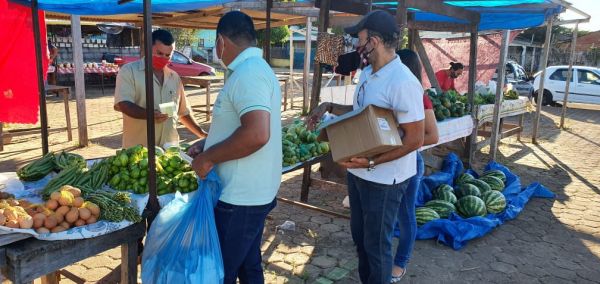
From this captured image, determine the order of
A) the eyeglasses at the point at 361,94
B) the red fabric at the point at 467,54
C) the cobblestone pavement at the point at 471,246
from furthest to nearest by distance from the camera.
Result: the red fabric at the point at 467,54 < the cobblestone pavement at the point at 471,246 < the eyeglasses at the point at 361,94

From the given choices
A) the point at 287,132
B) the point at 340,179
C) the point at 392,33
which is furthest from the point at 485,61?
the point at 392,33

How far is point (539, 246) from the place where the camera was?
188 inches

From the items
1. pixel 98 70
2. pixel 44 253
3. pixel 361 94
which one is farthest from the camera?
pixel 98 70

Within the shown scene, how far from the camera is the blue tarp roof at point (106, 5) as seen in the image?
4.98 metres

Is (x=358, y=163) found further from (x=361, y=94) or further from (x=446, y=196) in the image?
(x=446, y=196)

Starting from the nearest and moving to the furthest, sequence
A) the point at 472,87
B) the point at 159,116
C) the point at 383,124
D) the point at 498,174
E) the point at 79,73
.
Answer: the point at 383,124 < the point at 159,116 < the point at 498,174 < the point at 472,87 < the point at 79,73

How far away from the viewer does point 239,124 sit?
223cm

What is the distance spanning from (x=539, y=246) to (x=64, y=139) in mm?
8564

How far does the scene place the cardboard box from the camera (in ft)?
8.21

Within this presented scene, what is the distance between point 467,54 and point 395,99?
8.71m

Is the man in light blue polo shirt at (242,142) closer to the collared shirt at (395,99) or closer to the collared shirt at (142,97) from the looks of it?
the collared shirt at (395,99)

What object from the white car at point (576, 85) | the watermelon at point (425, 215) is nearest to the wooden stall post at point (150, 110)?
the watermelon at point (425, 215)

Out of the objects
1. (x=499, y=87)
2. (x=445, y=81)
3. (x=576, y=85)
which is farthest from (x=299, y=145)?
(x=576, y=85)

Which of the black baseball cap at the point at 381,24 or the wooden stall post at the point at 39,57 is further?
the wooden stall post at the point at 39,57
